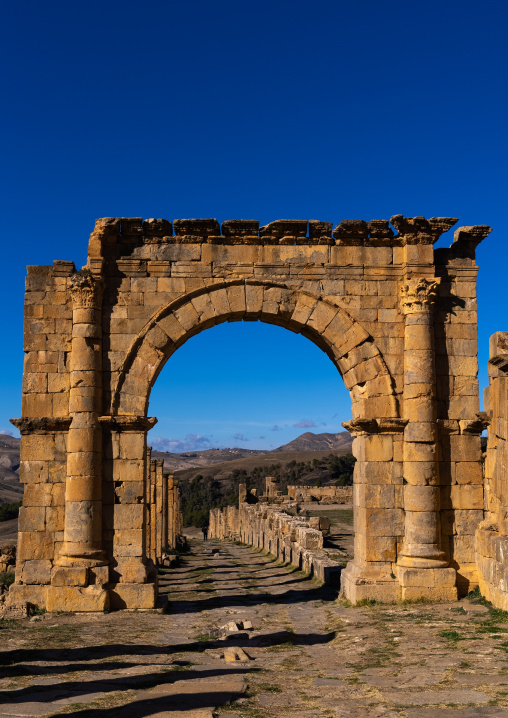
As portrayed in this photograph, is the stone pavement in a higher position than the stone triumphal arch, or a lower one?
lower

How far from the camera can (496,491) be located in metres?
9.68

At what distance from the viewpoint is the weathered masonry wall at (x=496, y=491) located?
9.16 metres

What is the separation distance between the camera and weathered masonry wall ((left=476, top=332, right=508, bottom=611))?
30.0ft

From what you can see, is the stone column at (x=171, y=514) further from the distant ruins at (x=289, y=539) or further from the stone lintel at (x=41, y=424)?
the stone lintel at (x=41, y=424)

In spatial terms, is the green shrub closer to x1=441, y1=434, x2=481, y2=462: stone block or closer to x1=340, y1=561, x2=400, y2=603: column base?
x1=340, y1=561, x2=400, y2=603: column base

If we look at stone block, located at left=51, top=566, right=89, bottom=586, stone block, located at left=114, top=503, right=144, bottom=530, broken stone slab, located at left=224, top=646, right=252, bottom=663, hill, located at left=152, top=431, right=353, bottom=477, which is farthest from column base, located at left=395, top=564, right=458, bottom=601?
hill, located at left=152, top=431, right=353, bottom=477

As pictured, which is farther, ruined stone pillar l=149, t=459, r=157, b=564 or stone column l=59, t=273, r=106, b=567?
ruined stone pillar l=149, t=459, r=157, b=564

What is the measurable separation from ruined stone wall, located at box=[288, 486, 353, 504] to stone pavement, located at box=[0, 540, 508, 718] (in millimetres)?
23340

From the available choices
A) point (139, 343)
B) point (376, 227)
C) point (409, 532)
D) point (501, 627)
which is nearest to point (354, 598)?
point (409, 532)

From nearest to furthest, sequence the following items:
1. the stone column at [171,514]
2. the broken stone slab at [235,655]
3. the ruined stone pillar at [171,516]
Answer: the broken stone slab at [235,655] → the ruined stone pillar at [171,516] → the stone column at [171,514]

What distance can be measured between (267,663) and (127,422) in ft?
14.7

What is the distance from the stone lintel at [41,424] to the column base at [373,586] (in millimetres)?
4938

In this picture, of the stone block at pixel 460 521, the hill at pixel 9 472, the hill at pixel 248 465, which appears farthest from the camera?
the hill at pixel 9 472

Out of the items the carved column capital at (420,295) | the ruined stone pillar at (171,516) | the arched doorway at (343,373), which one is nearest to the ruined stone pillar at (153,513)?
the ruined stone pillar at (171,516)
